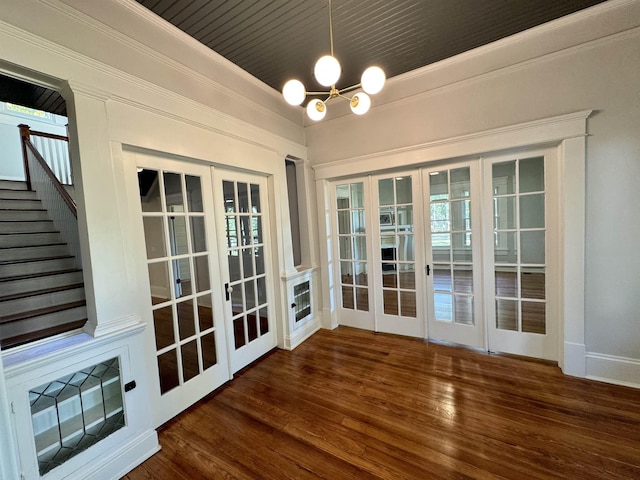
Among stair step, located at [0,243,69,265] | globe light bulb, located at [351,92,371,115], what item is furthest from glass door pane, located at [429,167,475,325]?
stair step, located at [0,243,69,265]

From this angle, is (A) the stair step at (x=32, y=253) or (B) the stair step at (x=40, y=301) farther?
(A) the stair step at (x=32, y=253)

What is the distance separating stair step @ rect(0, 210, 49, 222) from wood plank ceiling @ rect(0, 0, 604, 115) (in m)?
1.66

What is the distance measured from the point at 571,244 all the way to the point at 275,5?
321 cm

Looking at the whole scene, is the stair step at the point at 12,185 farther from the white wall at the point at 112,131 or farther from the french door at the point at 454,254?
the french door at the point at 454,254

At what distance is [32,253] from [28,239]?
0.91 ft

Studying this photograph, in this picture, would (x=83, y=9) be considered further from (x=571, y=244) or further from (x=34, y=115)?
(x=34, y=115)

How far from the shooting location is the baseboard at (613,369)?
2279mm

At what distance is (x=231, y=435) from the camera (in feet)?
6.42

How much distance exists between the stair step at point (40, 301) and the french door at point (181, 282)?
4.96 ft

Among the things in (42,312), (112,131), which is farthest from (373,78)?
(42,312)

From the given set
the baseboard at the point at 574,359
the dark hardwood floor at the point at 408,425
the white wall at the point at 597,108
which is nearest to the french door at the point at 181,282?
the dark hardwood floor at the point at 408,425

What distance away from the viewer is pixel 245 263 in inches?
116

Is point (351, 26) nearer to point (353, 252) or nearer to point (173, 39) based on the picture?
point (173, 39)

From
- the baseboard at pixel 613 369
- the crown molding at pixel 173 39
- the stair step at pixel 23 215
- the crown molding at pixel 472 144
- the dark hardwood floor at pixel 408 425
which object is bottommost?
the dark hardwood floor at pixel 408 425
